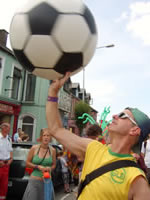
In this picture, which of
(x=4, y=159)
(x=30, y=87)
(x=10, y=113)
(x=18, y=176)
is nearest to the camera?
(x=4, y=159)

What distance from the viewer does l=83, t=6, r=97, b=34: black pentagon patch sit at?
2068 mm

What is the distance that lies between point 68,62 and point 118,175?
107cm

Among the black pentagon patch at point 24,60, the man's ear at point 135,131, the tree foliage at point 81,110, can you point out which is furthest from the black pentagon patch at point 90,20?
the tree foliage at point 81,110

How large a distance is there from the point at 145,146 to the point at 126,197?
15.0 feet

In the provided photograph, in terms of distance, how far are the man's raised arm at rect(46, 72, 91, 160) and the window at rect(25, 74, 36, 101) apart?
1698 cm

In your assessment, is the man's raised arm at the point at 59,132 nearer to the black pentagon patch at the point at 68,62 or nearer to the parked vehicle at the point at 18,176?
the black pentagon patch at the point at 68,62

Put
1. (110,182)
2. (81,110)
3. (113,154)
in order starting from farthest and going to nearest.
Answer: (81,110) < (113,154) < (110,182)

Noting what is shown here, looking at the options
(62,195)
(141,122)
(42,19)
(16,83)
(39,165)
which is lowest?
(62,195)

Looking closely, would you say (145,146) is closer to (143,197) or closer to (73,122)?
(143,197)

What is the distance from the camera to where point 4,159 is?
496 centimetres

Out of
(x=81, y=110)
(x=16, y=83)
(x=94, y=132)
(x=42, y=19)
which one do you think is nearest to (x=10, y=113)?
(x=16, y=83)

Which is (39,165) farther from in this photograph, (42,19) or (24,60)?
(42,19)

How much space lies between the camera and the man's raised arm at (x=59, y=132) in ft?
6.11

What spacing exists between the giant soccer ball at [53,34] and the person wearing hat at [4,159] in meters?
3.44
